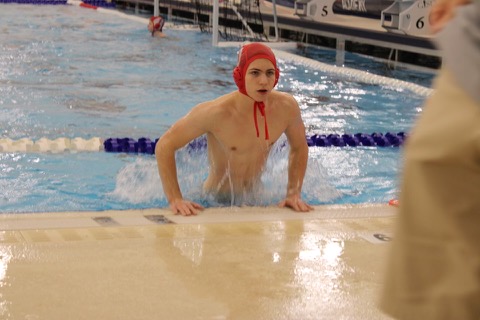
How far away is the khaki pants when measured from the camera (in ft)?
3.35

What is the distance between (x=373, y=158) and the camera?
594 centimetres

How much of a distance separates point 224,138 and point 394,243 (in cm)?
294

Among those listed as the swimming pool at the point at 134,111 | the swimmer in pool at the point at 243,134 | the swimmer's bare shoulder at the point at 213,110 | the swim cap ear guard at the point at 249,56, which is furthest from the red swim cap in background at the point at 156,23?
the swim cap ear guard at the point at 249,56

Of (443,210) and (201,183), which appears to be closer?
(443,210)

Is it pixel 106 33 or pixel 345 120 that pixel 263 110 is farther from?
pixel 106 33

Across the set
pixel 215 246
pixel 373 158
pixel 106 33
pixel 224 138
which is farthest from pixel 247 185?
pixel 106 33

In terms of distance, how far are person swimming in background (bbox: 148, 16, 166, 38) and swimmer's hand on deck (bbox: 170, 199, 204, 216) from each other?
31.8 ft

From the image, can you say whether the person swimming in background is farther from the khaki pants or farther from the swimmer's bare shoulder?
the khaki pants

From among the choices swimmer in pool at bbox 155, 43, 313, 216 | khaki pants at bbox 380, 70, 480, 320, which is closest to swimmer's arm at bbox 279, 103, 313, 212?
swimmer in pool at bbox 155, 43, 313, 216

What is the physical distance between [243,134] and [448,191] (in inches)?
119

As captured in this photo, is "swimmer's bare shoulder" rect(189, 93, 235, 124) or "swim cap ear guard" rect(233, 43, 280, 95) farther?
"swimmer's bare shoulder" rect(189, 93, 235, 124)

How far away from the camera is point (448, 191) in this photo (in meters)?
1.04

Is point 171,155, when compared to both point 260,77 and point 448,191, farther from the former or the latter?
point 448,191

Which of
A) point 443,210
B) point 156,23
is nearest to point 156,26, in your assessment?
point 156,23
